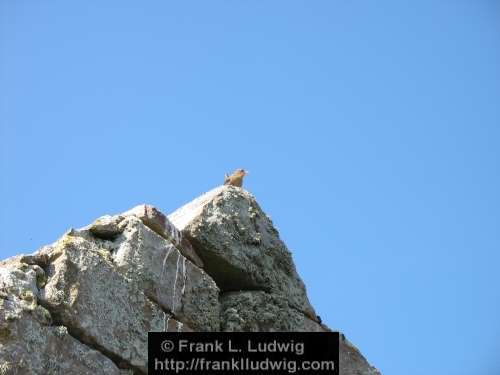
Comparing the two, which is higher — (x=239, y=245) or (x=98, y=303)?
(x=239, y=245)

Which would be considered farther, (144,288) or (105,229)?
(105,229)

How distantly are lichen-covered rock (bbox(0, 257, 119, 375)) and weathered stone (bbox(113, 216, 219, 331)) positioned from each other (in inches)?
54.9

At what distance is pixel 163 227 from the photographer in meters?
12.4

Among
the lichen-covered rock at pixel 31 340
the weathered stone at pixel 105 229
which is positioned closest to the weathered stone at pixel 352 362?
the weathered stone at pixel 105 229

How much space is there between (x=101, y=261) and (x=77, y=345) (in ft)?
4.19

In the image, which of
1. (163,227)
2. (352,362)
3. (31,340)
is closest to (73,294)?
(31,340)

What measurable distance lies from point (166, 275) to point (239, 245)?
5.91 ft

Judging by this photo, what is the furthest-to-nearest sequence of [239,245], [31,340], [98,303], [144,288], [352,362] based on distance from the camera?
[352,362]
[239,245]
[144,288]
[98,303]
[31,340]

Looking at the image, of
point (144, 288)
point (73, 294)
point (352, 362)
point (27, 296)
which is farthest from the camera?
point (352, 362)

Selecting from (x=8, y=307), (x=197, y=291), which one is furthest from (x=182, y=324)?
(x=8, y=307)

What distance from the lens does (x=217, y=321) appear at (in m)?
12.2

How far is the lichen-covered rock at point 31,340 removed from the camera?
932 cm

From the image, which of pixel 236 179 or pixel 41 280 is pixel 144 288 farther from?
pixel 236 179

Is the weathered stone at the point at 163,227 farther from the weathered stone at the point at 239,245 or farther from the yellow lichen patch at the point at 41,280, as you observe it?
the yellow lichen patch at the point at 41,280
